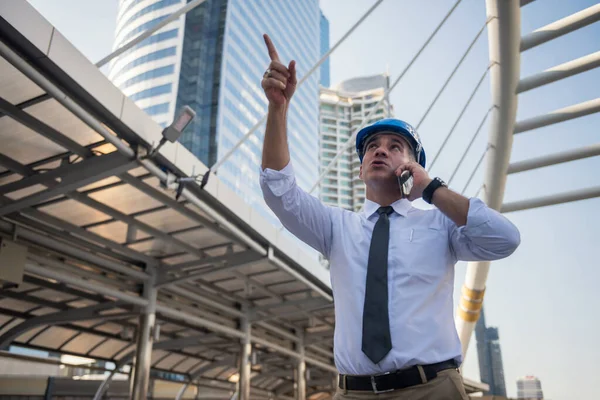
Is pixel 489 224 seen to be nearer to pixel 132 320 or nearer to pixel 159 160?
pixel 159 160

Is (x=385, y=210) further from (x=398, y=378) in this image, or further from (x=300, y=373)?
(x=300, y=373)

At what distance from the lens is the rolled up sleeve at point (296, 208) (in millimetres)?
2258

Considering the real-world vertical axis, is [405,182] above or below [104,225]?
below

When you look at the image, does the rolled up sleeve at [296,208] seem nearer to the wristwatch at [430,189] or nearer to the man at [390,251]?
the man at [390,251]

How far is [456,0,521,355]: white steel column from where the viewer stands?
7.66 m

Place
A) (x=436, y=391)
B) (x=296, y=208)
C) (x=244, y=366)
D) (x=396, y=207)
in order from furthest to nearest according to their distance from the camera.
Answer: (x=244, y=366) < (x=396, y=207) < (x=296, y=208) < (x=436, y=391)

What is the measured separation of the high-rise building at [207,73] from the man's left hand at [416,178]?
59622 mm

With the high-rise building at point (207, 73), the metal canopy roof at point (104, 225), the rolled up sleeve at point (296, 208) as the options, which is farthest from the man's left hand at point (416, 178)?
the high-rise building at point (207, 73)

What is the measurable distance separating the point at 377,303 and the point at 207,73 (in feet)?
233

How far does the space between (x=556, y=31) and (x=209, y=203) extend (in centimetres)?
613

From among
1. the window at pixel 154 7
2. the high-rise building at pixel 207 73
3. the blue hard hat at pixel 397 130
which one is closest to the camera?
the blue hard hat at pixel 397 130

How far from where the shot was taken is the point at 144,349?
1209 cm

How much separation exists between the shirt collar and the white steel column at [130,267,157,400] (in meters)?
10.8

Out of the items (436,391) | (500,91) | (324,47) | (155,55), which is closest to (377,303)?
(436,391)
